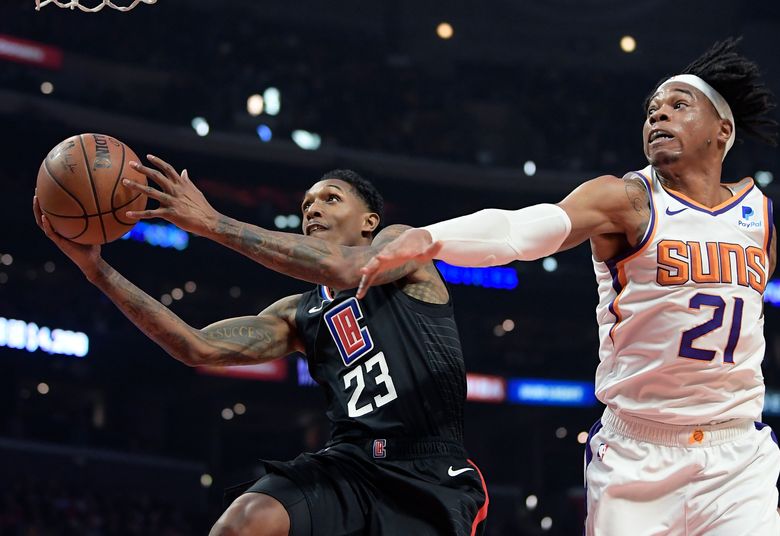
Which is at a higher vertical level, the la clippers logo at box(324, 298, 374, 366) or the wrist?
the wrist

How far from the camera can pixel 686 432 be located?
12.0 ft

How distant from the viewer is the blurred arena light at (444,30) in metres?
23.3

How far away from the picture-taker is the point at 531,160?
21281 mm

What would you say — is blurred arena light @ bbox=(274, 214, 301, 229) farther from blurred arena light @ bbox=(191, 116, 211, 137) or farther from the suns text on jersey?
the suns text on jersey

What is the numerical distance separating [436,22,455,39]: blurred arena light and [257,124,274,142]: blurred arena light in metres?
5.47

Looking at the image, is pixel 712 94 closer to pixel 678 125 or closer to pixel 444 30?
pixel 678 125

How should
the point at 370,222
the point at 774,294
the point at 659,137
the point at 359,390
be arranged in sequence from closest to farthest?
1. the point at 659,137
2. the point at 359,390
3. the point at 370,222
4. the point at 774,294

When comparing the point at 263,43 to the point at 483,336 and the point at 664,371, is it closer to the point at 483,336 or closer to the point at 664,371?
the point at 483,336

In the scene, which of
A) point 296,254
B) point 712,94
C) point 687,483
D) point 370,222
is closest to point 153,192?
point 296,254

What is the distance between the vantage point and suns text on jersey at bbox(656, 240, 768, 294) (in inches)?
142

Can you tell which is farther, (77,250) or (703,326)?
(77,250)

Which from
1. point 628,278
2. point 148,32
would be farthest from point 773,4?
point 628,278

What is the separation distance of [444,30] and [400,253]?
21.1 m

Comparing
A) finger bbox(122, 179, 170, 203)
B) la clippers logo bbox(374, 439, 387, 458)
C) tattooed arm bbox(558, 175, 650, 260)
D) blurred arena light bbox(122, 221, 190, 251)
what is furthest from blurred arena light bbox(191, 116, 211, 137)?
tattooed arm bbox(558, 175, 650, 260)
